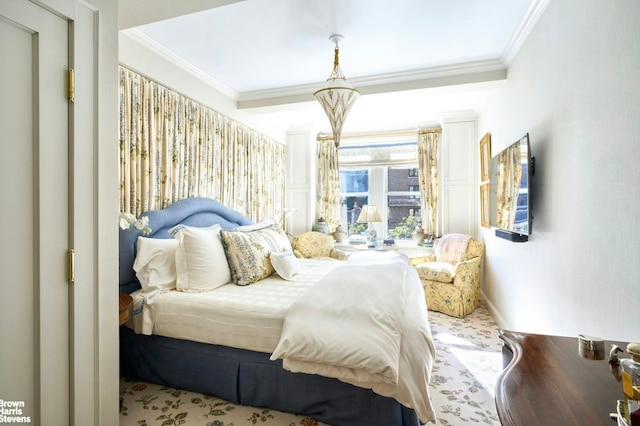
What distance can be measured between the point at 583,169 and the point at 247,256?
2322 millimetres

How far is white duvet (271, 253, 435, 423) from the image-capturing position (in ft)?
4.97

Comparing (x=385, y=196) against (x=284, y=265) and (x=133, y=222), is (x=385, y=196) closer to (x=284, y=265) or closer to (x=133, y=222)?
(x=284, y=265)

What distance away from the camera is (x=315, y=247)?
15.2 feet

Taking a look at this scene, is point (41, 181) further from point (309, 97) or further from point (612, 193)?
point (309, 97)

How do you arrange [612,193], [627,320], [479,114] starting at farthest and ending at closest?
[479,114] → [612,193] → [627,320]

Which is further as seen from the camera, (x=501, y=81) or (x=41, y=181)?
(x=501, y=81)

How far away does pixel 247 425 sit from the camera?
5.90ft

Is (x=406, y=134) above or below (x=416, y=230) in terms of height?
above

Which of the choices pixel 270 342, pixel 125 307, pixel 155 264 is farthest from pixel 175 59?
pixel 270 342

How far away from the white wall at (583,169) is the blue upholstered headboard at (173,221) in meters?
2.89

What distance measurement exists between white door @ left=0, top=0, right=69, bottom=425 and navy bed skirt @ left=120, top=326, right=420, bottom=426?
86cm

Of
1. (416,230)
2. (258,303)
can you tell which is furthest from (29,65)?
(416,230)

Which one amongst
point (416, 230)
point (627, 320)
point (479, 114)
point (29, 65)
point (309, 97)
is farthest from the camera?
point (416, 230)

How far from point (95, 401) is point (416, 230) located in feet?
14.4
